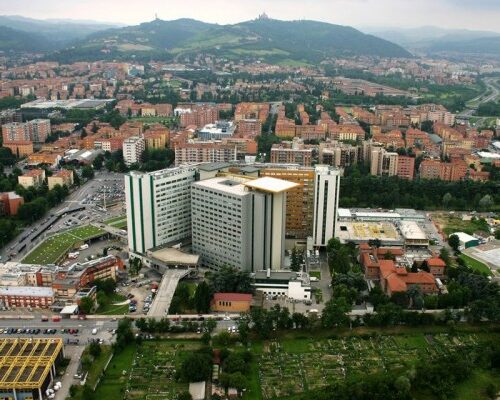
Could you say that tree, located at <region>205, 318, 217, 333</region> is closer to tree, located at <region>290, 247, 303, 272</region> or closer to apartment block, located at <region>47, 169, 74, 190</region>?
tree, located at <region>290, 247, 303, 272</region>

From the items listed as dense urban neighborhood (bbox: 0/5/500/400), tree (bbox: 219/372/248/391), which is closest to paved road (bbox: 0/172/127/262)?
dense urban neighborhood (bbox: 0/5/500/400)

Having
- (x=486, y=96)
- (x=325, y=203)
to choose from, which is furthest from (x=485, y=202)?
(x=486, y=96)

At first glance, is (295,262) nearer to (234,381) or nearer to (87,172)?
(234,381)

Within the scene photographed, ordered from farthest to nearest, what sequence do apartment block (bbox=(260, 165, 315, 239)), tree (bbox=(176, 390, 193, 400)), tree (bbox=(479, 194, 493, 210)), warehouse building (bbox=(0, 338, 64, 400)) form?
tree (bbox=(479, 194, 493, 210))
apartment block (bbox=(260, 165, 315, 239))
warehouse building (bbox=(0, 338, 64, 400))
tree (bbox=(176, 390, 193, 400))

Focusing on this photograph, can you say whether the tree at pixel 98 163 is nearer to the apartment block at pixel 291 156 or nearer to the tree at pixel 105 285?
the apartment block at pixel 291 156

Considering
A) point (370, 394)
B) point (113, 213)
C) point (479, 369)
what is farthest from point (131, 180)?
point (479, 369)

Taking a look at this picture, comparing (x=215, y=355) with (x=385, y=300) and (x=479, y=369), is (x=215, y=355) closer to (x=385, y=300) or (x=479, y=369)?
(x=385, y=300)
